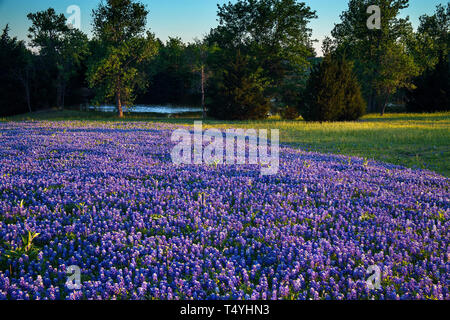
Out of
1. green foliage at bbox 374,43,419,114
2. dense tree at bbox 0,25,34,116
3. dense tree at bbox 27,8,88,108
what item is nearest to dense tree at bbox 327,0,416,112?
green foliage at bbox 374,43,419,114

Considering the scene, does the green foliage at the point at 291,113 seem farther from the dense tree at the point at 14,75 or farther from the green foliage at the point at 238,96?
the dense tree at the point at 14,75

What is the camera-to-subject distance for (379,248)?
4004 mm

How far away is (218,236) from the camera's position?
4.14m

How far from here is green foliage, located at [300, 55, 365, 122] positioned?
32.1m

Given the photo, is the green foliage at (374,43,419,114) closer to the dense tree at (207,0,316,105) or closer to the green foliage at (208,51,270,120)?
the dense tree at (207,0,316,105)

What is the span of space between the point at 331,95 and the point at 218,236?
1223 inches

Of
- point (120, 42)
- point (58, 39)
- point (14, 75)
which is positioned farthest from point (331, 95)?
point (14, 75)

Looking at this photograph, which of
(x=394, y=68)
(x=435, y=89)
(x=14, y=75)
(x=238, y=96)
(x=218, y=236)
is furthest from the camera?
(x=14, y=75)

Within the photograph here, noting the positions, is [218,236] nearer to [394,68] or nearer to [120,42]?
[120,42]

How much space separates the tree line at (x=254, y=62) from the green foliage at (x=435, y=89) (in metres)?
0.12

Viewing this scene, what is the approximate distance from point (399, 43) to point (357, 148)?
46072 millimetres

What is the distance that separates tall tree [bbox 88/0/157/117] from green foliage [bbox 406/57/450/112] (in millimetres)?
38318

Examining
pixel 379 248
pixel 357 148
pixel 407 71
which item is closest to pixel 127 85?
pixel 357 148
